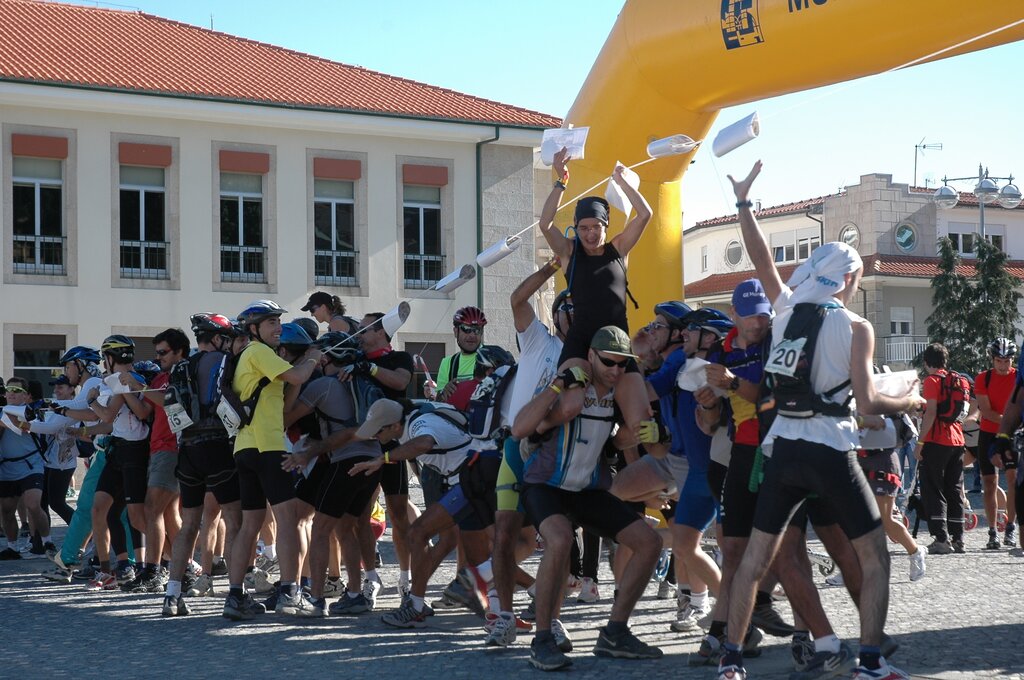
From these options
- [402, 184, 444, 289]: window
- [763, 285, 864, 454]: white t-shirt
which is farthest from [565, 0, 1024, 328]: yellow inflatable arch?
[402, 184, 444, 289]: window

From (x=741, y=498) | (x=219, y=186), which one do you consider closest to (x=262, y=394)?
Answer: (x=741, y=498)

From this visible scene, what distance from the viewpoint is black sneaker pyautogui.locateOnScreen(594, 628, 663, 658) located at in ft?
23.0

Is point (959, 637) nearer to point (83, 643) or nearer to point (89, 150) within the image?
point (83, 643)

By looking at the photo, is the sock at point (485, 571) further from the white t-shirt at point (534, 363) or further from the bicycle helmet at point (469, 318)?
the bicycle helmet at point (469, 318)

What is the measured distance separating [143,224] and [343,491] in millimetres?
19132

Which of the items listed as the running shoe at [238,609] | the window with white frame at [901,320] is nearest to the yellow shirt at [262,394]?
the running shoe at [238,609]

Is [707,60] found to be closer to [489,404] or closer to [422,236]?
[489,404]

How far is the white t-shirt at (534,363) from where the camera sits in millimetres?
7558

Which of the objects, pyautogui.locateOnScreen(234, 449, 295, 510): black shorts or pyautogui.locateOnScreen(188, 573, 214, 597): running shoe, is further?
pyautogui.locateOnScreen(188, 573, 214, 597): running shoe

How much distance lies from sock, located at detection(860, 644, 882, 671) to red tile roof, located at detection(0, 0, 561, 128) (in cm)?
2268

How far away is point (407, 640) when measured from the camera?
25.9 ft

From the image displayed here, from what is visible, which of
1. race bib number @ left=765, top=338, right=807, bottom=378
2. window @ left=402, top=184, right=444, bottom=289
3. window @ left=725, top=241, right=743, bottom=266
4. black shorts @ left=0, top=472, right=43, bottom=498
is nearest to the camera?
race bib number @ left=765, top=338, right=807, bottom=378

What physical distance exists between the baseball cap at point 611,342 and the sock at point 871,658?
2.01m

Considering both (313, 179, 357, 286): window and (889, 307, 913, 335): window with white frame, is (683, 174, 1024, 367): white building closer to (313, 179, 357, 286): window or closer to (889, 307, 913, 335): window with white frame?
(889, 307, 913, 335): window with white frame
